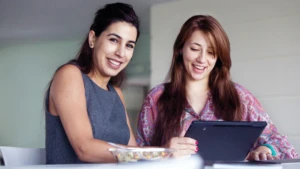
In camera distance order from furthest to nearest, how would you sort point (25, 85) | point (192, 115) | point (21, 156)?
point (25, 85)
point (192, 115)
point (21, 156)

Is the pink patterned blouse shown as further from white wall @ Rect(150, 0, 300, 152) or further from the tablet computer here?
white wall @ Rect(150, 0, 300, 152)

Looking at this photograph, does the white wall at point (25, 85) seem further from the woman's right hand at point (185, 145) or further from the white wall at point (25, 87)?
the woman's right hand at point (185, 145)

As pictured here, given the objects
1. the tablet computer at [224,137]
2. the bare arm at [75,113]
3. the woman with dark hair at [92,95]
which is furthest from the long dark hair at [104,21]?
the tablet computer at [224,137]

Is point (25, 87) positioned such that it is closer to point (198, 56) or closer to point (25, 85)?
point (25, 85)

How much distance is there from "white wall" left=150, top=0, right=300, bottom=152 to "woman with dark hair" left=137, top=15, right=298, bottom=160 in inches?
49.4

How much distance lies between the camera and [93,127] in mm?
1407

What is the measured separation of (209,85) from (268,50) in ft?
4.62

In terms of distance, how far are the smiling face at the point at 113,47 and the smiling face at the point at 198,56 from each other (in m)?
0.43

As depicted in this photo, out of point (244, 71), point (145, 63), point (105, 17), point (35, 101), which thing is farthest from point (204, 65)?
point (35, 101)

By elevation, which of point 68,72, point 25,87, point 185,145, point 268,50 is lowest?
point 25,87

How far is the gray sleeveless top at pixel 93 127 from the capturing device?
139cm

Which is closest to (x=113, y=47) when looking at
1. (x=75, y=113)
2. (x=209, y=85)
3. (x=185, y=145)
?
(x=75, y=113)

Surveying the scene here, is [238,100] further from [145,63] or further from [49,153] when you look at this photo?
[145,63]

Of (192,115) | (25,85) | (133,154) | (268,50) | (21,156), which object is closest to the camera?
(133,154)
